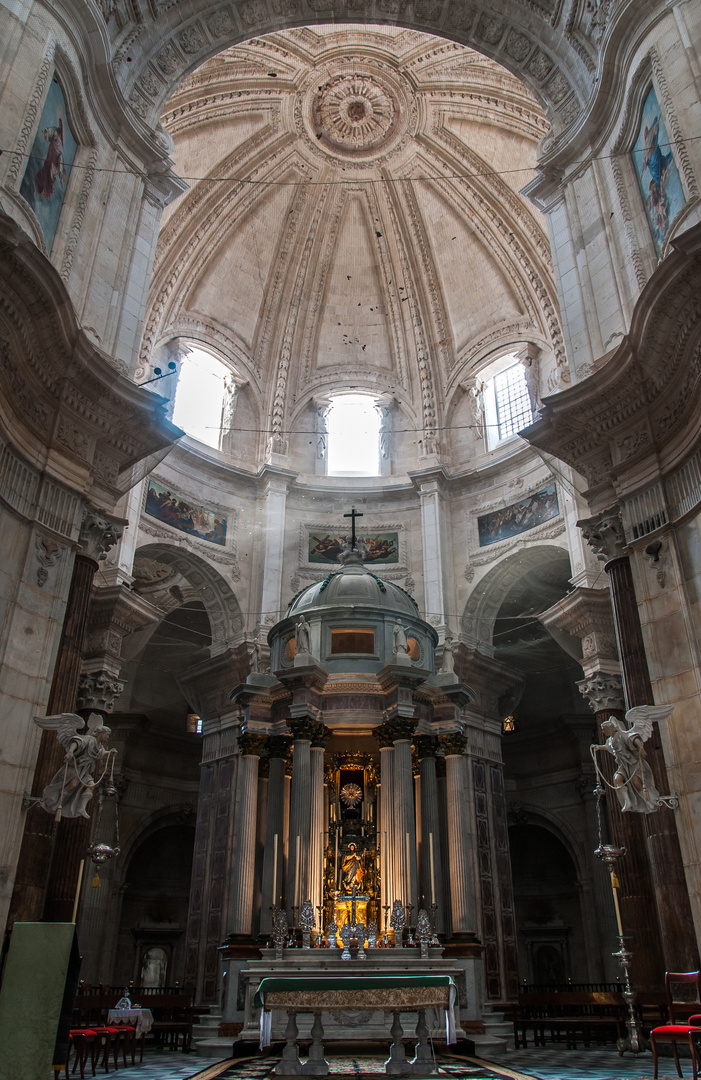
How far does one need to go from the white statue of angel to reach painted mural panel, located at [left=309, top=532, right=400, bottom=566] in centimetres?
1418

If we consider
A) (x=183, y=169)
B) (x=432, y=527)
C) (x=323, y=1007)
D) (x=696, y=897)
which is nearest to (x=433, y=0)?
(x=183, y=169)

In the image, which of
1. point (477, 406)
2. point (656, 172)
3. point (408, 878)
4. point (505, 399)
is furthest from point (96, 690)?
point (505, 399)

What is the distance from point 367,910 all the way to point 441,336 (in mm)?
17625

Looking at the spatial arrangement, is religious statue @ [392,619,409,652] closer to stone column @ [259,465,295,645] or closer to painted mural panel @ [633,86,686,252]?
stone column @ [259,465,295,645]

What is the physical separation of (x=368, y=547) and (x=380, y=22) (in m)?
12.9

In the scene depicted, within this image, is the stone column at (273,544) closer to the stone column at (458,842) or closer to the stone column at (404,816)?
the stone column at (458,842)

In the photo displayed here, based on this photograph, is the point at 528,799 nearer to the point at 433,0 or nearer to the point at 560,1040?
the point at 560,1040

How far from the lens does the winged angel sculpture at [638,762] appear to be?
10.1 metres

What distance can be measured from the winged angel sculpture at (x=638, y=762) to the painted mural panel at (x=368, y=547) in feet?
46.1

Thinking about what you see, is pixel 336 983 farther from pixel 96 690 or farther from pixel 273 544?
pixel 273 544

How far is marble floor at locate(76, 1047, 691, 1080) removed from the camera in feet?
30.1

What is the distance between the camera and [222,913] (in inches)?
742

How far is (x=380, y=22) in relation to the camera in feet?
56.5

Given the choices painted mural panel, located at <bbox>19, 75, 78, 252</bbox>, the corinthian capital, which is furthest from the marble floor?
painted mural panel, located at <bbox>19, 75, 78, 252</bbox>
